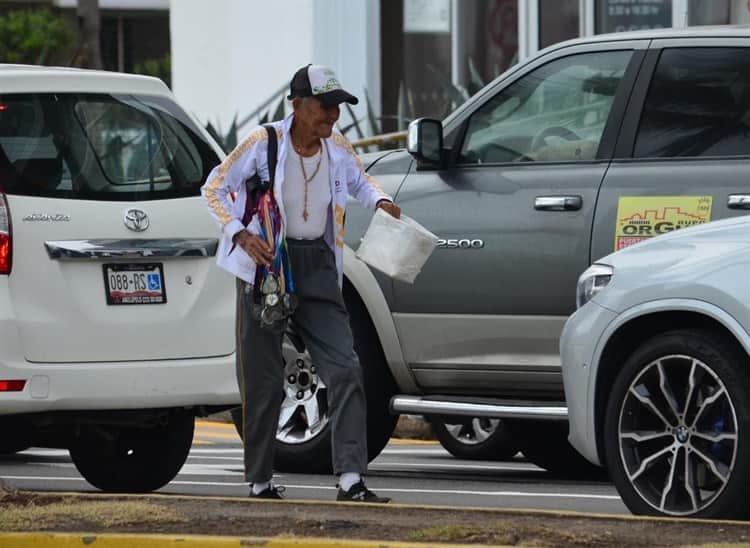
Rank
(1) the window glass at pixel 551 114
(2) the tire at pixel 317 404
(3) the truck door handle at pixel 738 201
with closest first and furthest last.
→ (3) the truck door handle at pixel 738 201
(1) the window glass at pixel 551 114
(2) the tire at pixel 317 404

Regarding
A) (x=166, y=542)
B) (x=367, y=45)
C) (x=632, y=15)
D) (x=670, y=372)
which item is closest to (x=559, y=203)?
(x=670, y=372)

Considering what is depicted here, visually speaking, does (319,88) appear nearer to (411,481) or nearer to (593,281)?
(593,281)

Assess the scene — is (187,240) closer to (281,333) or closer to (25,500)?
(281,333)

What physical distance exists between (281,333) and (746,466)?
2.06 m

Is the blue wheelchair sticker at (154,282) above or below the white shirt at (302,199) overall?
below

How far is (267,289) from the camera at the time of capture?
784cm

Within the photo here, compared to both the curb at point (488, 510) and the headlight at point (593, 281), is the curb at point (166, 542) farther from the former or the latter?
the headlight at point (593, 281)

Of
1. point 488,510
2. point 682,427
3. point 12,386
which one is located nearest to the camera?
point 488,510

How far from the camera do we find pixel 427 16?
20.4m

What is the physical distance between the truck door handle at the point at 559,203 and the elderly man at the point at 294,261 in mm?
1192

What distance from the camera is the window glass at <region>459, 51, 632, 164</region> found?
365 inches

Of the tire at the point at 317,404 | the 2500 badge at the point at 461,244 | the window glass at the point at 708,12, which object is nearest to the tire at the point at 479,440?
the tire at the point at 317,404

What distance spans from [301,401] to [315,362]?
1.87 m

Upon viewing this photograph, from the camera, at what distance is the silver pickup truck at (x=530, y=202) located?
29.2 ft
